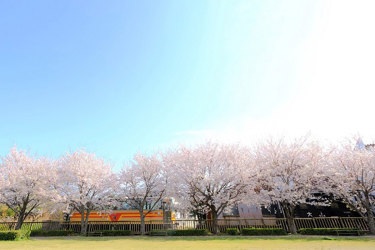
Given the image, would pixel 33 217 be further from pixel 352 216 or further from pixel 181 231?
pixel 352 216

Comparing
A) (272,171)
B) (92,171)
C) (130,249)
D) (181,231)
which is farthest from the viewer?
(92,171)

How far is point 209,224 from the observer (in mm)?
17719

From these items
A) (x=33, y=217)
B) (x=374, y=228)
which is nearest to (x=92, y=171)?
(x=33, y=217)

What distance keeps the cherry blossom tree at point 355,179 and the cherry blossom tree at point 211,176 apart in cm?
620

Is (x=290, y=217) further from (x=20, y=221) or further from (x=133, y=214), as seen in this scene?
(x=20, y=221)

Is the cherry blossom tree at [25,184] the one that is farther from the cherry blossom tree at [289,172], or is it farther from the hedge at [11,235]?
the cherry blossom tree at [289,172]

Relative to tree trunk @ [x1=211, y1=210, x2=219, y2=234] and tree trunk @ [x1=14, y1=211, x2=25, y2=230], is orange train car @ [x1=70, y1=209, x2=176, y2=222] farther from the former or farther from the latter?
tree trunk @ [x1=14, y1=211, x2=25, y2=230]

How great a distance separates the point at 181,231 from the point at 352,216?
1376cm

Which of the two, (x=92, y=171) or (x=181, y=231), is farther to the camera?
(x=92, y=171)

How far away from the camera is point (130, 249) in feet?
30.6

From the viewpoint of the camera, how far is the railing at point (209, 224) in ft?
53.9

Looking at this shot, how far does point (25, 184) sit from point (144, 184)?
10363 millimetres

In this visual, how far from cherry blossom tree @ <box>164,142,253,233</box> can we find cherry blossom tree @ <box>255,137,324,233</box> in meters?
1.44

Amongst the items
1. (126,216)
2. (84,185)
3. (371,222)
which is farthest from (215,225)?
(84,185)
